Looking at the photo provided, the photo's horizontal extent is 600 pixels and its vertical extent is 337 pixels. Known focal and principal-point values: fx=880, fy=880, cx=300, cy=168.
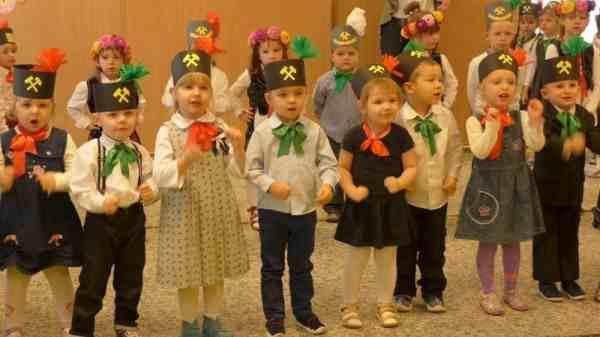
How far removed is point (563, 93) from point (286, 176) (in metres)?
1.42

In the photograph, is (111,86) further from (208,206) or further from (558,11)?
(558,11)

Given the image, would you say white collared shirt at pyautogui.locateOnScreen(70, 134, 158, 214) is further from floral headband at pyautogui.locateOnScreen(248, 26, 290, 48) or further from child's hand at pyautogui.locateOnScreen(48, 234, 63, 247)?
floral headband at pyautogui.locateOnScreen(248, 26, 290, 48)

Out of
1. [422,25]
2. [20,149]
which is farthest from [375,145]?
[422,25]

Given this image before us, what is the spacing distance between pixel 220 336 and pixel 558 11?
358cm

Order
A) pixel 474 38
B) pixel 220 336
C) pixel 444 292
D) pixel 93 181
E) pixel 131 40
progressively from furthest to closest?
pixel 474 38 → pixel 131 40 → pixel 444 292 → pixel 220 336 → pixel 93 181

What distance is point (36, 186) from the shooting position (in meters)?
3.68

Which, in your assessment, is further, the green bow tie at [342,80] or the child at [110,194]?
the green bow tie at [342,80]

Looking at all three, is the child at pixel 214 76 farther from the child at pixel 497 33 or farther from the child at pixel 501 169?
the child at pixel 501 169

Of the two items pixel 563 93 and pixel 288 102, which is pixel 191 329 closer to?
pixel 288 102

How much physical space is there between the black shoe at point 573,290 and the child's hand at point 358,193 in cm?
132

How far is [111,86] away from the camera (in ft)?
12.0

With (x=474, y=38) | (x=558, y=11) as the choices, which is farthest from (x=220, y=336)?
(x=474, y=38)

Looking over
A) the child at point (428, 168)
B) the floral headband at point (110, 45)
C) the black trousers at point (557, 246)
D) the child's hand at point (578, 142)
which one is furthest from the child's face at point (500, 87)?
the floral headband at point (110, 45)

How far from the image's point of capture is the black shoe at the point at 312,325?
404 cm
